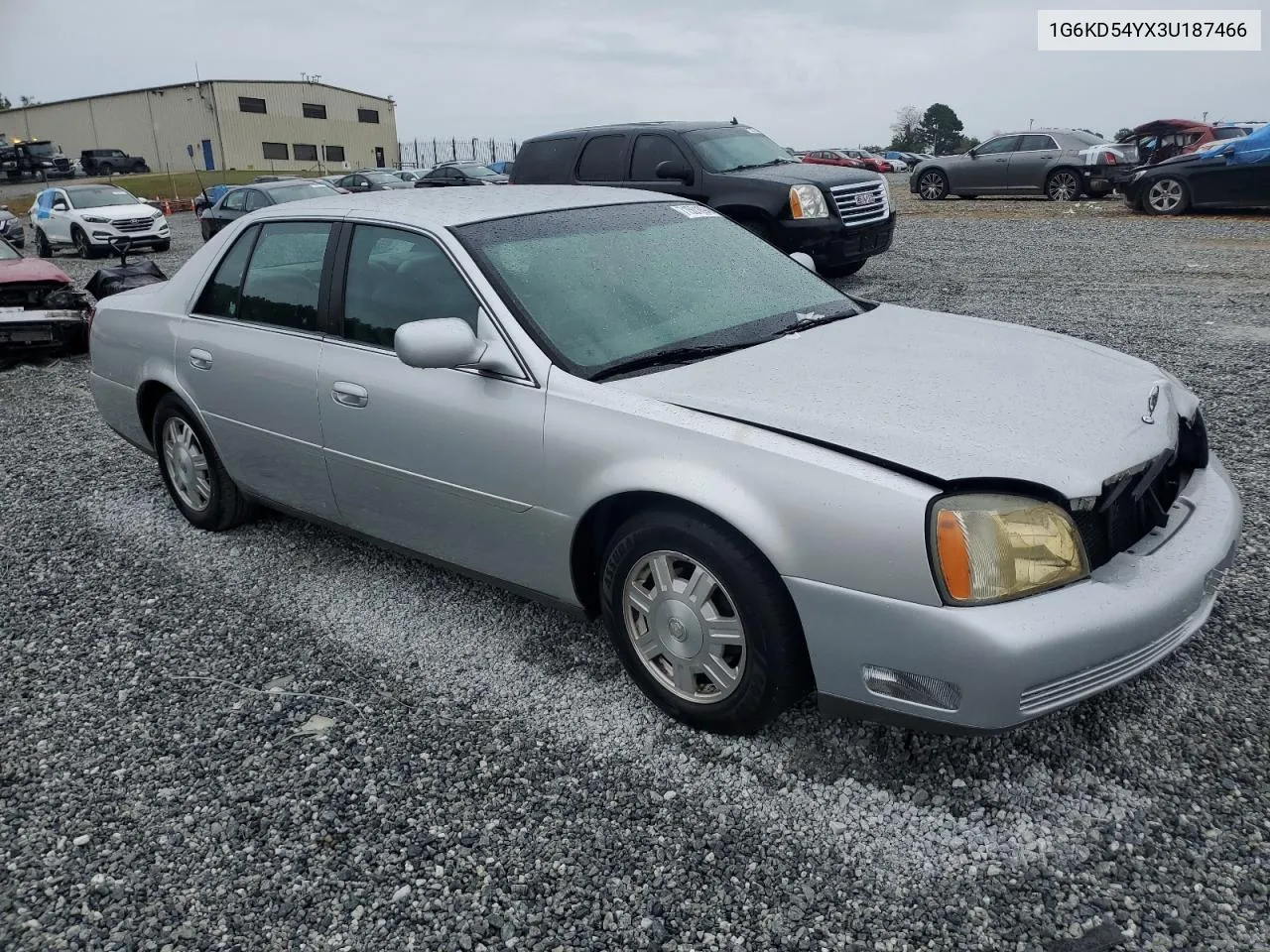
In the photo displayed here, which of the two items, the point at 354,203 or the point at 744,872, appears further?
the point at 354,203

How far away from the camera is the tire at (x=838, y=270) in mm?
10219

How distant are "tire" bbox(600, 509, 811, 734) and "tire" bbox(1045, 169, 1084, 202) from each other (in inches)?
734

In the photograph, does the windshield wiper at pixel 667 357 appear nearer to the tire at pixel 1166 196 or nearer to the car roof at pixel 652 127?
the car roof at pixel 652 127

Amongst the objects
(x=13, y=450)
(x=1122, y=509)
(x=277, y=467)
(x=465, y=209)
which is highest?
(x=465, y=209)

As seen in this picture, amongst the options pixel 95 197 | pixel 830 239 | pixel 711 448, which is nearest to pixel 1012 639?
pixel 711 448

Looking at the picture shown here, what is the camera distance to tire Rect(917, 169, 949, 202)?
20.8 meters

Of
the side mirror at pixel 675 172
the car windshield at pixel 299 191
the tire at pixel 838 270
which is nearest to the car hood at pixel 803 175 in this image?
the side mirror at pixel 675 172

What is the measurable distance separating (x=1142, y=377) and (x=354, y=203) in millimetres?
3016

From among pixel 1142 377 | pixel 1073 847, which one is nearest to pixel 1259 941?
pixel 1073 847

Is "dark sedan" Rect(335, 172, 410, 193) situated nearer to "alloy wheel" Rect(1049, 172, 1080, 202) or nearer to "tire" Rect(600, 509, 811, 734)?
"alloy wheel" Rect(1049, 172, 1080, 202)

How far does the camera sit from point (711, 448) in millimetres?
2699

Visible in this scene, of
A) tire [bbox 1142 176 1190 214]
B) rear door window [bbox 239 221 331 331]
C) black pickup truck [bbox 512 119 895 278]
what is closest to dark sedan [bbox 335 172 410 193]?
black pickup truck [bbox 512 119 895 278]

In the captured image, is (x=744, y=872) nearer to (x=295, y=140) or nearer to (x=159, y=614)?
(x=159, y=614)

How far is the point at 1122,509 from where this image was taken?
8.56 feet
